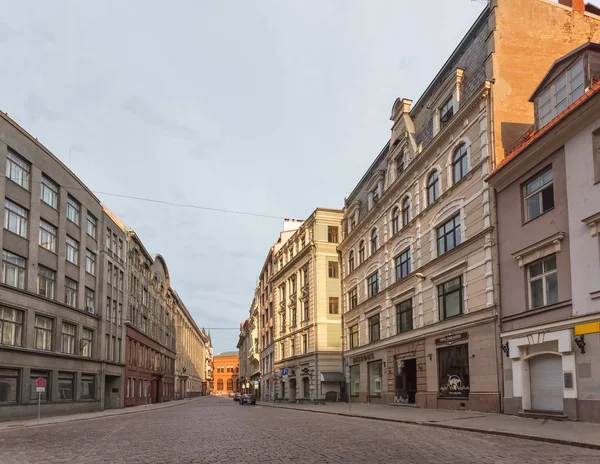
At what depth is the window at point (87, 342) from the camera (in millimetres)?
44531

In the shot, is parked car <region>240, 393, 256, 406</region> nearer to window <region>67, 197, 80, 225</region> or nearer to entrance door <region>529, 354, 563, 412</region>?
window <region>67, 197, 80, 225</region>

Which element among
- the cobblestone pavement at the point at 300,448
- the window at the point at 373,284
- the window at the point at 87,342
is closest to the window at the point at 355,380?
the window at the point at 373,284

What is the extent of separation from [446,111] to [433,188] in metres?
4.01

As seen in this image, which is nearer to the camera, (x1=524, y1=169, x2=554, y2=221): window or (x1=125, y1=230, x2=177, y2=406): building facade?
(x1=524, y1=169, x2=554, y2=221): window

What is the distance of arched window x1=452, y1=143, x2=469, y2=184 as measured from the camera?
27.8 meters

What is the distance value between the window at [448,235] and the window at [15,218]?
23815mm

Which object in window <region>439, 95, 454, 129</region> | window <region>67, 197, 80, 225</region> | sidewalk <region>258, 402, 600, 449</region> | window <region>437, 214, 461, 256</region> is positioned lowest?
sidewalk <region>258, 402, 600, 449</region>

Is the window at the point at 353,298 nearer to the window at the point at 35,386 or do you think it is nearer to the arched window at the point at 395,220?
the arched window at the point at 395,220

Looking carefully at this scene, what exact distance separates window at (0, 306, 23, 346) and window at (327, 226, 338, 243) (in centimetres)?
2816

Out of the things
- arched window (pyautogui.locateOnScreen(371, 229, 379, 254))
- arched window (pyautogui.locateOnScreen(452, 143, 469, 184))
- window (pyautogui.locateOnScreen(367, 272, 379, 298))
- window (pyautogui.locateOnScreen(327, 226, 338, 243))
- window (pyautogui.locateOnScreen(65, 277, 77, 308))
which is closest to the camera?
arched window (pyautogui.locateOnScreen(452, 143, 469, 184))

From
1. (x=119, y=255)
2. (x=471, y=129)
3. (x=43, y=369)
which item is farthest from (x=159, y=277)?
(x=471, y=129)

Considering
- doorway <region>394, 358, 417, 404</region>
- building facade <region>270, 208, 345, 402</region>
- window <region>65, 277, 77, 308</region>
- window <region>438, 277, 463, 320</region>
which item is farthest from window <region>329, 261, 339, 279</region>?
window <region>438, 277, 463, 320</region>

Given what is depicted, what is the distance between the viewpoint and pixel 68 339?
4191 centimetres

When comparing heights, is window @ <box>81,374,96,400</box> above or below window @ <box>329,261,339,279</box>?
below
